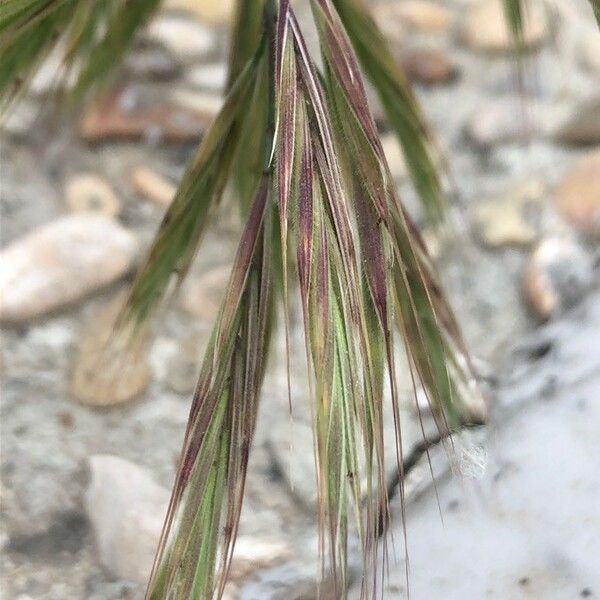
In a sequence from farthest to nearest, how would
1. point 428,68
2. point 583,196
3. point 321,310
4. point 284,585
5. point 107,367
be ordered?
point 428,68 < point 583,196 < point 107,367 < point 284,585 < point 321,310

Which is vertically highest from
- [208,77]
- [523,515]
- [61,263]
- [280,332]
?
[208,77]

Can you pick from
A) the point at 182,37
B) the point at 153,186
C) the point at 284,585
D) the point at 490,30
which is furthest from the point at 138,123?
the point at 284,585

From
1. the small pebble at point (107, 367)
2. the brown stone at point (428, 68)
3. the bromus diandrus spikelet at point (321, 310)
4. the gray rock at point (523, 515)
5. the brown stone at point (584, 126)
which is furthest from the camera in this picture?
the brown stone at point (428, 68)

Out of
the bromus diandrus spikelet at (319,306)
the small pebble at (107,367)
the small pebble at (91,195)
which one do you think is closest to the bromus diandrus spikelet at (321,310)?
the bromus diandrus spikelet at (319,306)

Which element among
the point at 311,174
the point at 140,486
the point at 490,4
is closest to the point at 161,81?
the point at 490,4

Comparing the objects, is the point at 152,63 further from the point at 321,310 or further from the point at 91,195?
the point at 321,310

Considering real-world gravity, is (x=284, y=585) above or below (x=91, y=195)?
below

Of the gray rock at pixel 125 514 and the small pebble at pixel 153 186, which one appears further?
the small pebble at pixel 153 186

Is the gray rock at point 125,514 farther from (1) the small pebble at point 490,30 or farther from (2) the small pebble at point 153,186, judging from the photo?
(1) the small pebble at point 490,30
